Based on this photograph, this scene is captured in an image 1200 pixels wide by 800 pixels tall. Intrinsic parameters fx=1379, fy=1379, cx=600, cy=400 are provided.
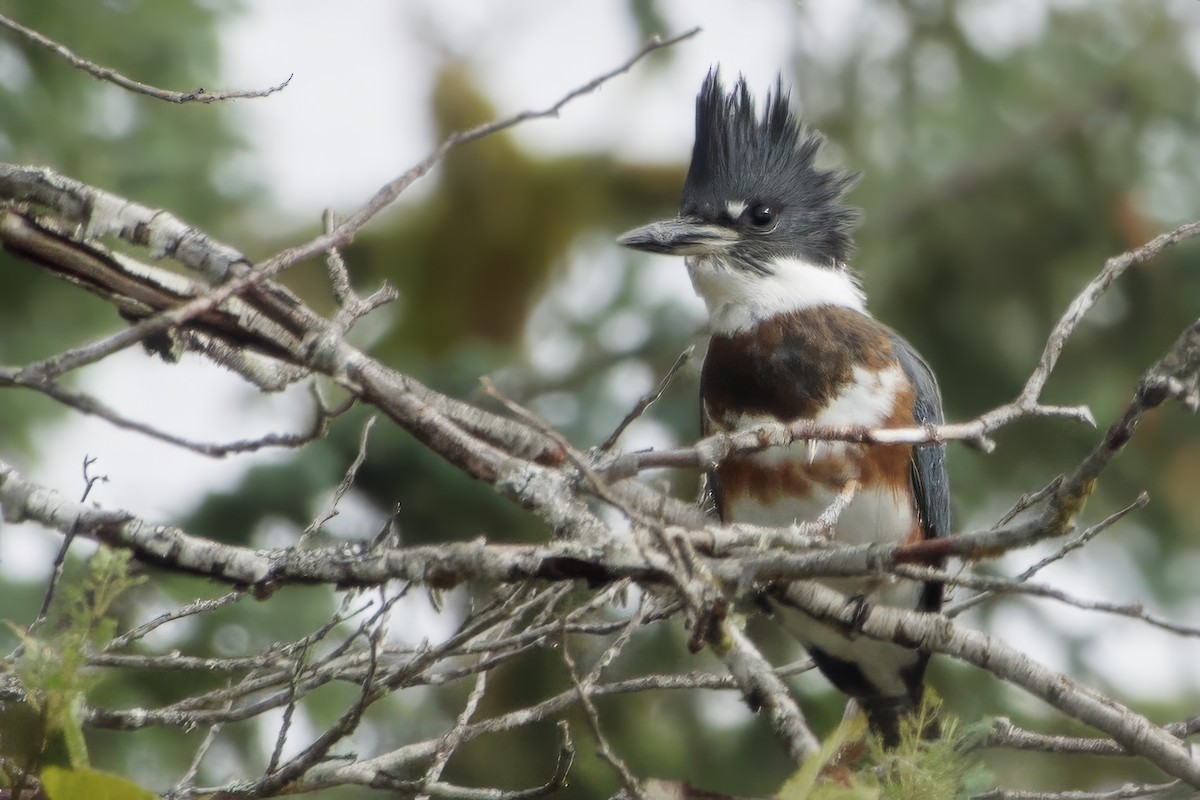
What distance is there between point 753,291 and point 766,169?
452 mm

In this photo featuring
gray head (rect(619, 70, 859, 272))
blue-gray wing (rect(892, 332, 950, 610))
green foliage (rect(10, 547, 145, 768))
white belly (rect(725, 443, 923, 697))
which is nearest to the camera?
green foliage (rect(10, 547, 145, 768))

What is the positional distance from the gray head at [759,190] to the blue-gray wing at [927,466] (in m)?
0.43

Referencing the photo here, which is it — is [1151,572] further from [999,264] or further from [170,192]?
A: [170,192]

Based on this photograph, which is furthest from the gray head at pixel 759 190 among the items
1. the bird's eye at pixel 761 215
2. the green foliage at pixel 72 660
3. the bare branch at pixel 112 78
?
the green foliage at pixel 72 660

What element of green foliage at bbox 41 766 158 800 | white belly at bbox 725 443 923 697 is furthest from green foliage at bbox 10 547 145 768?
white belly at bbox 725 443 923 697

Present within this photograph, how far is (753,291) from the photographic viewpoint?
144 inches

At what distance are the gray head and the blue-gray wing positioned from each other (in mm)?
433

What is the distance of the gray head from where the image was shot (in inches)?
149

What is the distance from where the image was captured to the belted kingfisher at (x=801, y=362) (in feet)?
11.1

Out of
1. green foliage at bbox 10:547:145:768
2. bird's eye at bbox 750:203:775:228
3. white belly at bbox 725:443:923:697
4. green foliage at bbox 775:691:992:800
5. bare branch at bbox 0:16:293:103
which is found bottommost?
green foliage at bbox 10:547:145:768

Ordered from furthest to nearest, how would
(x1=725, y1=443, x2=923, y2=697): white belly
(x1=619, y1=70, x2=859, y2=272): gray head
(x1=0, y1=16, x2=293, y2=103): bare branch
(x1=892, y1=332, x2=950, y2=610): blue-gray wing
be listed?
(x1=619, y1=70, x2=859, y2=272): gray head
(x1=892, y1=332, x2=950, y2=610): blue-gray wing
(x1=725, y1=443, x2=923, y2=697): white belly
(x1=0, y1=16, x2=293, y2=103): bare branch

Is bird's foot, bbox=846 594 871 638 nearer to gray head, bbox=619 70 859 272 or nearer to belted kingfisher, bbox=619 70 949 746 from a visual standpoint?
belted kingfisher, bbox=619 70 949 746

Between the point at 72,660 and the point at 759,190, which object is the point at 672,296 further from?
the point at 72,660

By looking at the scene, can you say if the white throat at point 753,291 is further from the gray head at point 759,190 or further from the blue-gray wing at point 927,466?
the blue-gray wing at point 927,466
